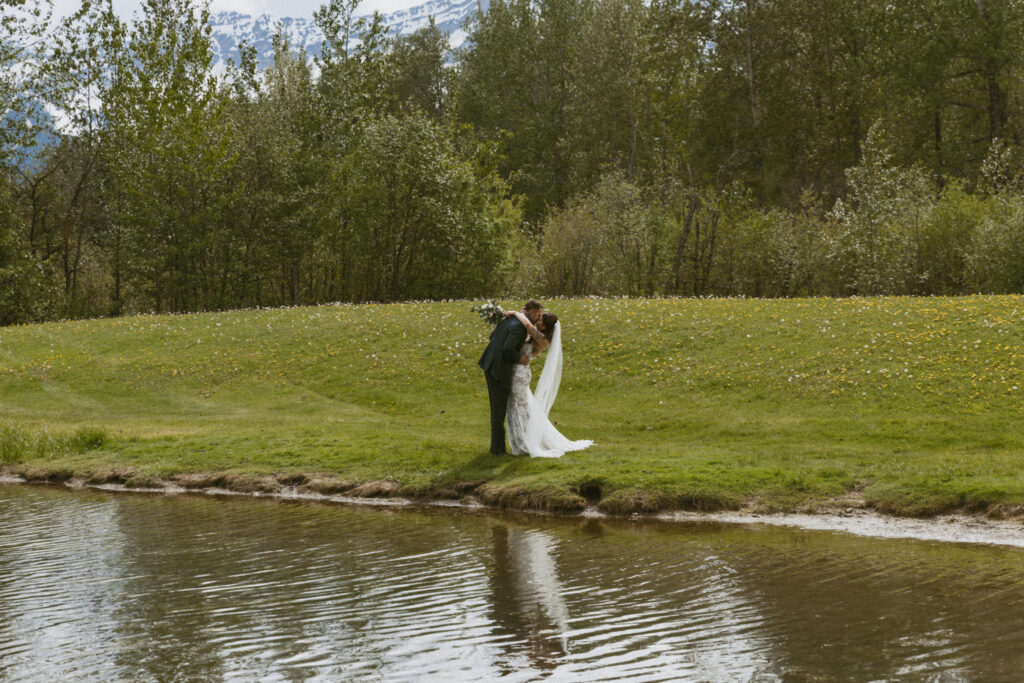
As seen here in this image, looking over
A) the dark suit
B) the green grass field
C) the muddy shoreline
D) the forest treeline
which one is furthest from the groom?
the forest treeline

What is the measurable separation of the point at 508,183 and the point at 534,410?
154ft

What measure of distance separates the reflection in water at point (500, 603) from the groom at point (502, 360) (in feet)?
13.1

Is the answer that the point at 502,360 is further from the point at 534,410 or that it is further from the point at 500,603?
the point at 500,603

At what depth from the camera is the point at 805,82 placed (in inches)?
2731

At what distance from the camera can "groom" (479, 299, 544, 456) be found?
18391 mm

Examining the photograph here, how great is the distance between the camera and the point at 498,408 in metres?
19.0

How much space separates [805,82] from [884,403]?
5231 centimetres

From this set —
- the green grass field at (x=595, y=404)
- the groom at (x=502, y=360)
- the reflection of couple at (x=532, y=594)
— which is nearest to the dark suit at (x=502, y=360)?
the groom at (x=502, y=360)

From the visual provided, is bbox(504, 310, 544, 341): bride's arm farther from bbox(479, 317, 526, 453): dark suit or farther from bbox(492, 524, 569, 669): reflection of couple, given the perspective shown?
bbox(492, 524, 569, 669): reflection of couple

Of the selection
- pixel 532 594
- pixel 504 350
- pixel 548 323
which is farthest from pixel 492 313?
pixel 532 594

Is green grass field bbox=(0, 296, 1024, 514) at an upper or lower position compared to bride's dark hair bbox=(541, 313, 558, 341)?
lower

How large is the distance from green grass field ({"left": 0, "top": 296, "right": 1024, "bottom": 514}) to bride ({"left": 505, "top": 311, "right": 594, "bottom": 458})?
0.58m

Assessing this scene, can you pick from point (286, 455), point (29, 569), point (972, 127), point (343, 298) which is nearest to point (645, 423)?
point (286, 455)

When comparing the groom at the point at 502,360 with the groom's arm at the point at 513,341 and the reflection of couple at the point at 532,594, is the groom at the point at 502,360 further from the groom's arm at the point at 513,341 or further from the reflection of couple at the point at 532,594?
the reflection of couple at the point at 532,594
